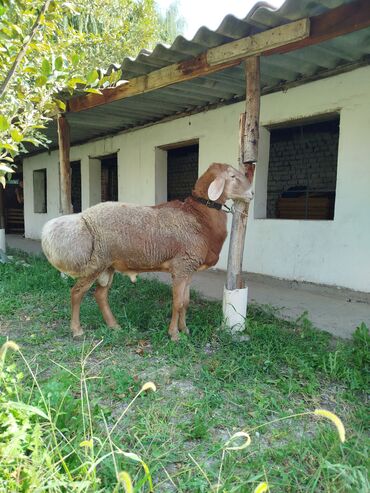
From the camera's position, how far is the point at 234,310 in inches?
151

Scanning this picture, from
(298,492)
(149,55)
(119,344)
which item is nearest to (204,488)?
(298,492)

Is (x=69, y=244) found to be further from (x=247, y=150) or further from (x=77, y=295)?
(x=247, y=150)

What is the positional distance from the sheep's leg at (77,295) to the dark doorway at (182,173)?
8012 millimetres

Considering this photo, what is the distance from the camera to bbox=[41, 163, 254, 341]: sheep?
3.61 meters

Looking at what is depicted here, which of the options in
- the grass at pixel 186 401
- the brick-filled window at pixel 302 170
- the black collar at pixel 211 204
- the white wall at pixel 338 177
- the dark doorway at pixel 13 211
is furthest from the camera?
the dark doorway at pixel 13 211

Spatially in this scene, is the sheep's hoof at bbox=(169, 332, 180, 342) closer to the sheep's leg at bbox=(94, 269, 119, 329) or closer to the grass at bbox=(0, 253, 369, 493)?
the grass at bbox=(0, 253, 369, 493)

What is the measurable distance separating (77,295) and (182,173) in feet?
29.5

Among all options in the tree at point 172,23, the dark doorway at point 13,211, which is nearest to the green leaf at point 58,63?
the dark doorway at point 13,211

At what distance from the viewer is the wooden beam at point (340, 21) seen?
9.75ft

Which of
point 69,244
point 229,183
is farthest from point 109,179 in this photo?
point 229,183

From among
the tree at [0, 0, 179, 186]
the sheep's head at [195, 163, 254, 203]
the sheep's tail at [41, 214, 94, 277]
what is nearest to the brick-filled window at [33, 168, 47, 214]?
the sheep's tail at [41, 214, 94, 277]

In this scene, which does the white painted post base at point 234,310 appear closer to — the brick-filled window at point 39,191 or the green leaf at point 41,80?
the green leaf at point 41,80

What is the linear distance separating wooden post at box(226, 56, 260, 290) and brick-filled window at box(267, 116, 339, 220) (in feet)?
14.8

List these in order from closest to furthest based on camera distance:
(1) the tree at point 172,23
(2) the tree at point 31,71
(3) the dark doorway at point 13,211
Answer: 1. (2) the tree at point 31,71
2. (3) the dark doorway at point 13,211
3. (1) the tree at point 172,23
